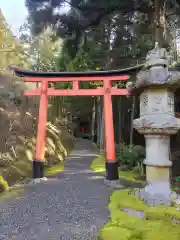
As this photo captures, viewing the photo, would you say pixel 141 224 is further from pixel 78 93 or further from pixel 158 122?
pixel 78 93

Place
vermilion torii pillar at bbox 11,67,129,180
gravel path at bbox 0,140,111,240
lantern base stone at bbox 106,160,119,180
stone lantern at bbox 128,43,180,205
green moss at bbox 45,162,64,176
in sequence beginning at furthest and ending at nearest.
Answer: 1. green moss at bbox 45,162,64,176
2. vermilion torii pillar at bbox 11,67,129,180
3. lantern base stone at bbox 106,160,119,180
4. stone lantern at bbox 128,43,180,205
5. gravel path at bbox 0,140,111,240

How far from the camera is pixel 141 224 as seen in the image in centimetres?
380

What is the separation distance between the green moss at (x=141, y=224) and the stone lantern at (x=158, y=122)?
0.41 meters

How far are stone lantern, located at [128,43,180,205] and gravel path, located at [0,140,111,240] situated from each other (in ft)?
3.75

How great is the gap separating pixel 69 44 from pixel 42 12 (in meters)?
1.66

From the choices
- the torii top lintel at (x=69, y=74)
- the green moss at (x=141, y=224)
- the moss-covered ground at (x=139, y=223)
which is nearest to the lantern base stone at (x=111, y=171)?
the moss-covered ground at (x=139, y=223)

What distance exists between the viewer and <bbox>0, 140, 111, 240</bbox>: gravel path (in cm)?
380

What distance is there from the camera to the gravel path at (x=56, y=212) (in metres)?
3.80

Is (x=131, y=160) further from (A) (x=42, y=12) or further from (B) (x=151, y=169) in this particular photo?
(A) (x=42, y=12)

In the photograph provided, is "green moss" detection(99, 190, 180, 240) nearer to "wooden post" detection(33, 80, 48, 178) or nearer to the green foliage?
"wooden post" detection(33, 80, 48, 178)

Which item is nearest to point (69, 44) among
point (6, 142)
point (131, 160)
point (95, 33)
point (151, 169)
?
point (95, 33)

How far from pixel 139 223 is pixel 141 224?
0.22 feet

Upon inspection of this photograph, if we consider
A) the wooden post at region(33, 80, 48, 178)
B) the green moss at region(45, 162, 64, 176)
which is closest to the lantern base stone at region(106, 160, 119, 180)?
the wooden post at region(33, 80, 48, 178)

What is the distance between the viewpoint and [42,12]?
9508 mm
